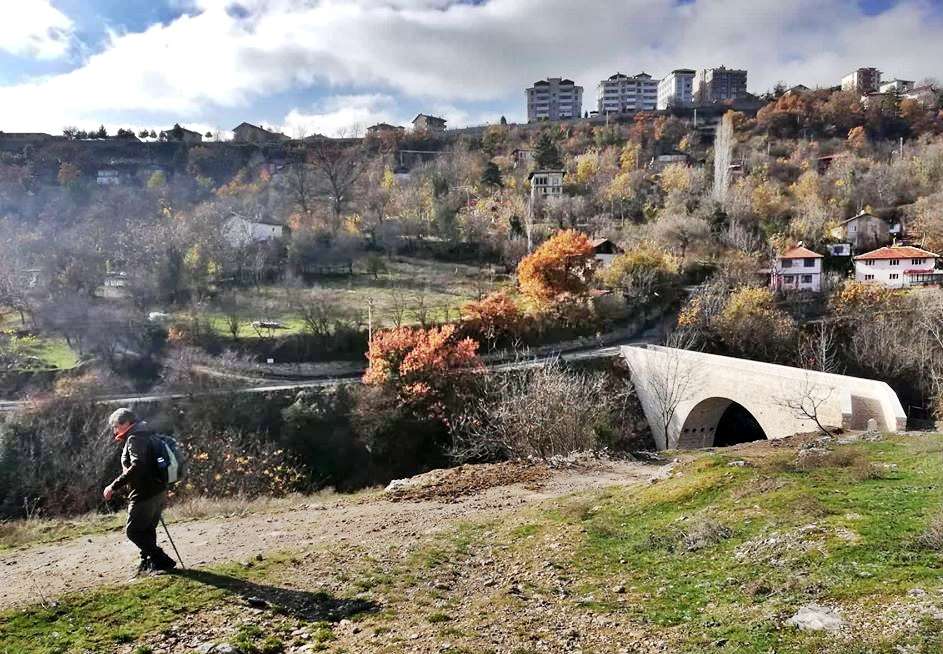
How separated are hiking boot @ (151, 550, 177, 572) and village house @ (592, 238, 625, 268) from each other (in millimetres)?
29577

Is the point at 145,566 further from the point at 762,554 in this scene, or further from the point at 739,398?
the point at 739,398

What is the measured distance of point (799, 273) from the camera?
3053 cm

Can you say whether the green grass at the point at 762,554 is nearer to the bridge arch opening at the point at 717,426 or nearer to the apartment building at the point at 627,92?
the bridge arch opening at the point at 717,426

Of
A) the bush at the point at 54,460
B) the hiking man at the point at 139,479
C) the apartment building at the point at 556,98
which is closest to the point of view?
the hiking man at the point at 139,479

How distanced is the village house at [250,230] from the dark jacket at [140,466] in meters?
34.1

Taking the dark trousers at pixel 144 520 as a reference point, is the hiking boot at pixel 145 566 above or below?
below

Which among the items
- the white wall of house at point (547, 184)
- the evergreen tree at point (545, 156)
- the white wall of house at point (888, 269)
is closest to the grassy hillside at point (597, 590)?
the white wall of house at point (888, 269)

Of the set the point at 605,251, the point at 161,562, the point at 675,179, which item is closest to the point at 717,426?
the point at 605,251

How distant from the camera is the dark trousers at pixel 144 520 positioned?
17.2 feet

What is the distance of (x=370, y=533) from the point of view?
7.49 metres

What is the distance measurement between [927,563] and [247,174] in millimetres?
59042

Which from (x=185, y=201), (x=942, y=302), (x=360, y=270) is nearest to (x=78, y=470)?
(x=360, y=270)

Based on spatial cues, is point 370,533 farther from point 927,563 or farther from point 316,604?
point 927,563

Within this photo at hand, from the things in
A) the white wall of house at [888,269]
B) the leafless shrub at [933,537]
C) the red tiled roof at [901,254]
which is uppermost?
the red tiled roof at [901,254]
